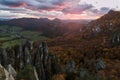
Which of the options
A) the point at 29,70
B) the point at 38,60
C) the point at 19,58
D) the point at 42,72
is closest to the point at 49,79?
the point at 42,72

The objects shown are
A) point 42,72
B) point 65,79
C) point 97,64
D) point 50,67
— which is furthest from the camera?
point 97,64

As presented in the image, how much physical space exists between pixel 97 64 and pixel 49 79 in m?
59.7

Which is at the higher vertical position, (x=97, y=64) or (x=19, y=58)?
(x=19, y=58)

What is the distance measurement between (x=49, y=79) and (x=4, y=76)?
69798 millimetres

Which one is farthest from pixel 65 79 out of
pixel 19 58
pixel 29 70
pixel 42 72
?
pixel 29 70

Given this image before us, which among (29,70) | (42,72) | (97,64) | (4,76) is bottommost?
(97,64)

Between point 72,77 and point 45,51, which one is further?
point 45,51

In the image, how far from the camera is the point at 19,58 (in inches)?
4382

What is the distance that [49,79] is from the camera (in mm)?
99688

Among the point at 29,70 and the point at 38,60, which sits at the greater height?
the point at 29,70

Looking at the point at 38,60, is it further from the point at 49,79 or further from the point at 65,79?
the point at 65,79

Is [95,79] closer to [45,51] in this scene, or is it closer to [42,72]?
[42,72]

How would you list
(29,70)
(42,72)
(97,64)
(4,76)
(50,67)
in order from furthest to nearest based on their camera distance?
(97,64) < (50,67) < (42,72) < (29,70) < (4,76)

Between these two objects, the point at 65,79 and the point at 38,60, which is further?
the point at 38,60
